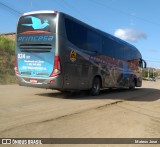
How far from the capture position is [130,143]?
22.0 feet

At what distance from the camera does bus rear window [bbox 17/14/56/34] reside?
1306cm

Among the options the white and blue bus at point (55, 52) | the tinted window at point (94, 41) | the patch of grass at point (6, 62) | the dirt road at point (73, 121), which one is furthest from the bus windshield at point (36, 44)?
the patch of grass at point (6, 62)

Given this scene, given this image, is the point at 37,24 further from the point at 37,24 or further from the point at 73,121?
the point at 73,121

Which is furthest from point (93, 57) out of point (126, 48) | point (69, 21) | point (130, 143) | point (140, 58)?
point (140, 58)

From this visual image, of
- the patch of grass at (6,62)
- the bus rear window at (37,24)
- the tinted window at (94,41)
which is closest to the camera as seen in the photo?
the bus rear window at (37,24)

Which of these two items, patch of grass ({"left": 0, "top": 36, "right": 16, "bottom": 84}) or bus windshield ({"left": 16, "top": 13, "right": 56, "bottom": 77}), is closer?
bus windshield ({"left": 16, "top": 13, "right": 56, "bottom": 77})

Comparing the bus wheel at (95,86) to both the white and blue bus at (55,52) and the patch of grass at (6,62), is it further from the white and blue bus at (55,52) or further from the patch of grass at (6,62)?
the patch of grass at (6,62)

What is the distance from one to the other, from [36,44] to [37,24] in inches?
32.2

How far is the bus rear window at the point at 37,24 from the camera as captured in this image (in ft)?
42.9

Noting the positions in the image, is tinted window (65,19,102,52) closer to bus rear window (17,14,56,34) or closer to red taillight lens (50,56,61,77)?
bus rear window (17,14,56,34)

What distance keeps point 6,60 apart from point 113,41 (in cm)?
1180

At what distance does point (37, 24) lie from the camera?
524 inches

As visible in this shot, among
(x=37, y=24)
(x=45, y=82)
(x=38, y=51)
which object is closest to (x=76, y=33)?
(x=37, y=24)

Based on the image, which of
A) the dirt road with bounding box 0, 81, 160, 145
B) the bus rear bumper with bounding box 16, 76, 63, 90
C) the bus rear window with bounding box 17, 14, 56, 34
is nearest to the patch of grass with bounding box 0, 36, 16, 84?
the bus rear bumper with bounding box 16, 76, 63, 90
